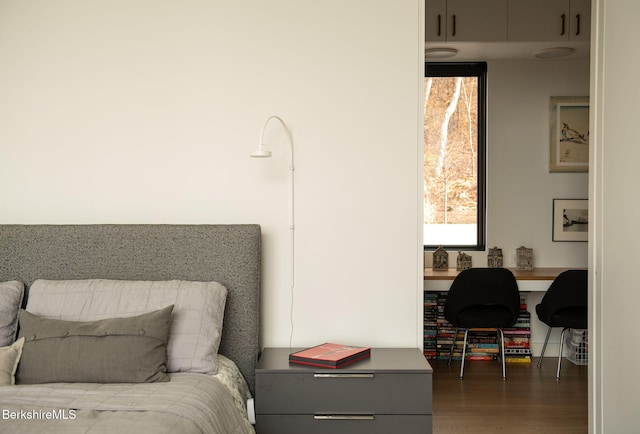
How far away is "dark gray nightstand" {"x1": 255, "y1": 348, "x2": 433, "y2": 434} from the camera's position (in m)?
2.72

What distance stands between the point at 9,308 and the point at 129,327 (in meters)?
0.58

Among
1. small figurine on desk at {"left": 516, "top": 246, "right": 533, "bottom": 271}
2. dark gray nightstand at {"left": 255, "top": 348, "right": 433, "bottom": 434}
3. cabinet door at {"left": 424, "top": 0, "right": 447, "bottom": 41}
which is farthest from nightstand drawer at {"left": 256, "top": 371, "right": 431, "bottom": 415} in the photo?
cabinet door at {"left": 424, "top": 0, "right": 447, "bottom": 41}

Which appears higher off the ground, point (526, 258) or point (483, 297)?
point (526, 258)

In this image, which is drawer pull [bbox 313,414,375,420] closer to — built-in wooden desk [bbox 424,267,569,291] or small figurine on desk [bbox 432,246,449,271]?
built-in wooden desk [bbox 424,267,569,291]

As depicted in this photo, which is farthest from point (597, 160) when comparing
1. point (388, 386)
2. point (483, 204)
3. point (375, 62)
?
point (483, 204)

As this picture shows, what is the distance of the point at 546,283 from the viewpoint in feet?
16.3

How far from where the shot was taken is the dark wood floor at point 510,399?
12.3 feet

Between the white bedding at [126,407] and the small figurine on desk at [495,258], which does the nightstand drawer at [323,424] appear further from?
the small figurine on desk at [495,258]

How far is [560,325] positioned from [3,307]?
3523 millimetres

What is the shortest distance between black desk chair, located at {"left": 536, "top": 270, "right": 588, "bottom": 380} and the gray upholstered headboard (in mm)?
2574

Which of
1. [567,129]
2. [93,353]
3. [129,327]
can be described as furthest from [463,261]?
[93,353]

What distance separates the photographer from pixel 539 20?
500 cm

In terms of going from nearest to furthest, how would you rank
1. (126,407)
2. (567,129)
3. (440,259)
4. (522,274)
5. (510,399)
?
(126,407), (510,399), (522,274), (440,259), (567,129)

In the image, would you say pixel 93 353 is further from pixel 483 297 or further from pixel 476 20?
pixel 476 20
